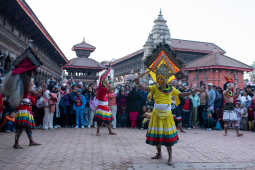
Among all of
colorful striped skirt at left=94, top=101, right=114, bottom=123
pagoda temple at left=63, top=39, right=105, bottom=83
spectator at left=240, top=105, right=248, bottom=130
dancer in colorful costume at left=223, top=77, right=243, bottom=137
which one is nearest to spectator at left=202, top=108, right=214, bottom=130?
spectator at left=240, top=105, right=248, bottom=130

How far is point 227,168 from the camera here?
18.1 ft

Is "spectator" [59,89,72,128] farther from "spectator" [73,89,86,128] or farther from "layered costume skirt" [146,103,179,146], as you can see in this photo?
"layered costume skirt" [146,103,179,146]

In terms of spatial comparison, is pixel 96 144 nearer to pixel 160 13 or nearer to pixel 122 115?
pixel 122 115

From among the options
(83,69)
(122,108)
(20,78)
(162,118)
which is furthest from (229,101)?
(83,69)

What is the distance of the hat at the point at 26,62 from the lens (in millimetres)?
4887

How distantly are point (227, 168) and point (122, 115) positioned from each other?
8575 millimetres

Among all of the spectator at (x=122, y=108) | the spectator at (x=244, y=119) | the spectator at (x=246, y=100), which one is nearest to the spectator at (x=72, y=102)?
the spectator at (x=122, y=108)

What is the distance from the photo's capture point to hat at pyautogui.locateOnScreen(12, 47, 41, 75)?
4.89 meters

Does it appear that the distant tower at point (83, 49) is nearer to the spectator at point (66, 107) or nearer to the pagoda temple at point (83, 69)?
the pagoda temple at point (83, 69)

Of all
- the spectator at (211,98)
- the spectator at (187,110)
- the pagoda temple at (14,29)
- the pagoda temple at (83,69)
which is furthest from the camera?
the pagoda temple at (83,69)

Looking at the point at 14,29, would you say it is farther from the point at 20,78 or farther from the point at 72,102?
the point at 20,78

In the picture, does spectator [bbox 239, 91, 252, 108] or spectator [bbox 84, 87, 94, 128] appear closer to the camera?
spectator [bbox 84, 87, 94, 128]

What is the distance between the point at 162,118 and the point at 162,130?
0.27 metres

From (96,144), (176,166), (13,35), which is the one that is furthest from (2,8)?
(176,166)
